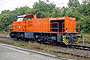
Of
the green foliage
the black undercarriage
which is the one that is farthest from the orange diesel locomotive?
the green foliage

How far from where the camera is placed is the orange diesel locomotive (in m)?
10.5

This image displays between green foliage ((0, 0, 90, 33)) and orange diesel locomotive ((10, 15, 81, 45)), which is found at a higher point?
green foliage ((0, 0, 90, 33))

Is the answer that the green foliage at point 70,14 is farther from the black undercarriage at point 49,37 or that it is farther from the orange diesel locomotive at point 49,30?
the black undercarriage at point 49,37

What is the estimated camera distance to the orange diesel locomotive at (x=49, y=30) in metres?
10.5

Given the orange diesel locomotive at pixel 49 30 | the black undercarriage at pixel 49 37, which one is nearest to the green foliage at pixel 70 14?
the orange diesel locomotive at pixel 49 30

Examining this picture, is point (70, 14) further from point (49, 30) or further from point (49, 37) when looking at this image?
point (49, 37)

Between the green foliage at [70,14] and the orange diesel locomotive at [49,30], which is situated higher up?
the green foliage at [70,14]

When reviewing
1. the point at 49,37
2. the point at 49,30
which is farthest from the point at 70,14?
the point at 49,37

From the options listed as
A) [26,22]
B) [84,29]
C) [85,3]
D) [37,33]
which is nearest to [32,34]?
[37,33]

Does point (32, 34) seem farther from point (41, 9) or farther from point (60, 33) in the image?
point (41, 9)

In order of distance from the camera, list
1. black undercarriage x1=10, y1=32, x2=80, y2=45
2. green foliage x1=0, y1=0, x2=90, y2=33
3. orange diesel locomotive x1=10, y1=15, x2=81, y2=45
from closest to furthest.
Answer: black undercarriage x1=10, y1=32, x2=80, y2=45 < orange diesel locomotive x1=10, y1=15, x2=81, y2=45 < green foliage x1=0, y1=0, x2=90, y2=33

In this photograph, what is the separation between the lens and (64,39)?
10.2 metres

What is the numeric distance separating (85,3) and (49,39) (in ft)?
35.2

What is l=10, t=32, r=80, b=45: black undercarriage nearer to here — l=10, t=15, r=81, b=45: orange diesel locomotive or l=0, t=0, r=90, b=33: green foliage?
l=10, t=15, r=81, b=45: orange diesel locomotive
